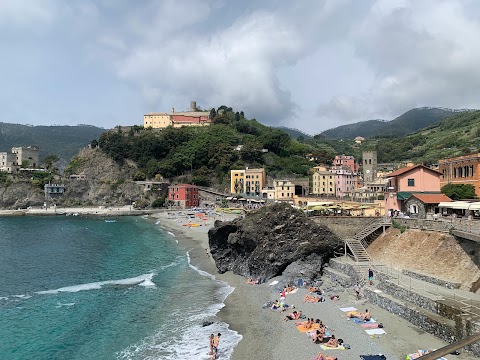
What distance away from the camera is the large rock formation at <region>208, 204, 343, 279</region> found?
93.2 feet

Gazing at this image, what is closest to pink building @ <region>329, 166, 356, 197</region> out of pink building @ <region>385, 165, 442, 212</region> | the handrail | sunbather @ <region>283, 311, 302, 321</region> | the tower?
the tower

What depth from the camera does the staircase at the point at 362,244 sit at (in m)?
25.1

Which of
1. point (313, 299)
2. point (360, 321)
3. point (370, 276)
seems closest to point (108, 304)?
point (313, 299)

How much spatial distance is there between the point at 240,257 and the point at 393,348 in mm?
18526

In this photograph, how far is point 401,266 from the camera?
77.5 feet

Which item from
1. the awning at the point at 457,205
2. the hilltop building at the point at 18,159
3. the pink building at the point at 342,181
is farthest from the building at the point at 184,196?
the awning at the point at 457,205

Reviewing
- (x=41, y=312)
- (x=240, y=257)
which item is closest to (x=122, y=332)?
(x=41, y=312)

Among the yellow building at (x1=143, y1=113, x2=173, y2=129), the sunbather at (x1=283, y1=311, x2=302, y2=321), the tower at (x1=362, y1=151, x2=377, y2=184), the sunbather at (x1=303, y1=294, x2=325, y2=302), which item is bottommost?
the sunbather at (x1=283, y1=311, x2=302, y2=321)

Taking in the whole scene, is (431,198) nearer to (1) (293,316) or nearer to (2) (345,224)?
(2) (345,224)

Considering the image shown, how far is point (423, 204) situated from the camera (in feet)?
94.7

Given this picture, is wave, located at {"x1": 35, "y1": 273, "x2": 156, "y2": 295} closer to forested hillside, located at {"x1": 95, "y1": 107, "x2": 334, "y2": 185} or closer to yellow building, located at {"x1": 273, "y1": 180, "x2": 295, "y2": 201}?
yellow building, located at {"x1": 273, "y1": 180, "x2": 295, "y2": 201}

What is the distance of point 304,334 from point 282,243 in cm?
1111

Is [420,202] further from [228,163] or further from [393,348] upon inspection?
[228,163]

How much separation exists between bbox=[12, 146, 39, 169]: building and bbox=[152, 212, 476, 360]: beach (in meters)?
140
